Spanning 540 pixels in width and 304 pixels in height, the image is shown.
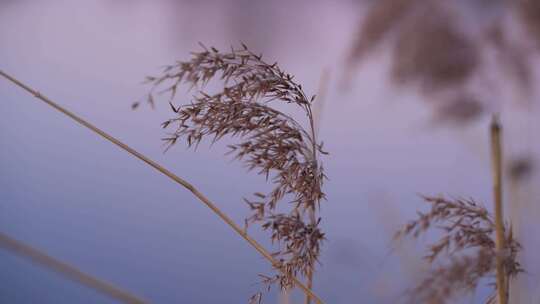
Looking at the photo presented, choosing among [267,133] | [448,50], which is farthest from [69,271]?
[448,50]

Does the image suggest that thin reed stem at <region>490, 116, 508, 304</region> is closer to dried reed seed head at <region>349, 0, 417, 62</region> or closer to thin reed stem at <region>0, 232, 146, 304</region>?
thin reed stem at <region>0, 232, 146, 304</region>

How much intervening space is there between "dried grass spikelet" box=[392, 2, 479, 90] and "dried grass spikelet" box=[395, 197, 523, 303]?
0.29 metres

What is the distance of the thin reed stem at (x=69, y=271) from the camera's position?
1.18 ft

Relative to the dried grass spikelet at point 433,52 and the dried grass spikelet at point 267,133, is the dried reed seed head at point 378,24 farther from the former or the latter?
the dried grass spikelet at point 267,133

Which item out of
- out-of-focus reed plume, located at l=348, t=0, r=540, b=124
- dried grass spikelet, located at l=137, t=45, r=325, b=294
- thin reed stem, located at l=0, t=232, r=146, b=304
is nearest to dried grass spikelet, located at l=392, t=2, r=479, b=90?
out-of-focus reed plume, located at l=348, t=0, r=540, b=124

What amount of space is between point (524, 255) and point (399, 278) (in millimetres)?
243

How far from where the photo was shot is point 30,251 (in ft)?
1.25

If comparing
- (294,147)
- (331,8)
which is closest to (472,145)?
(294,147)

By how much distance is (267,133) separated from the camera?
0.51 m

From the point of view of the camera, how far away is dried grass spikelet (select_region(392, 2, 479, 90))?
2.39ft

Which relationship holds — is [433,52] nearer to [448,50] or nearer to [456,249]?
[448,50]

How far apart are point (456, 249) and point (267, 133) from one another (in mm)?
180

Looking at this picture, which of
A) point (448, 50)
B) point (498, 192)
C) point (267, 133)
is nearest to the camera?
point (498, 192)

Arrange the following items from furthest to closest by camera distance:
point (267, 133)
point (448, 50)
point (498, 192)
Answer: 1. point (448, 50)
2. point (267, 133)
3. point (498, 192)
